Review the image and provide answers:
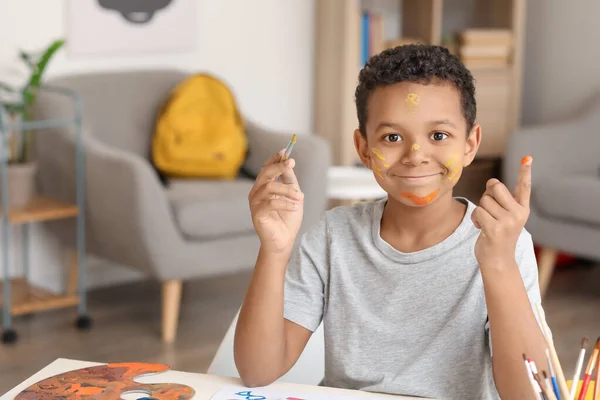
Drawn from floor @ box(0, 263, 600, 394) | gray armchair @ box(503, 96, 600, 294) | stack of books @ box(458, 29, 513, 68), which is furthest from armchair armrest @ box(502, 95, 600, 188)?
stack of books @ box(458, 29, 513, 68)

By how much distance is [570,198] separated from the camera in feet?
11.8

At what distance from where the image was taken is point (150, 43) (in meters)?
3.91

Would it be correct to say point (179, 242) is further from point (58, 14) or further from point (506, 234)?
point (506, 234)

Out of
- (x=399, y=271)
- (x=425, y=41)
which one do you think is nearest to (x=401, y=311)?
(x=399, y=271)

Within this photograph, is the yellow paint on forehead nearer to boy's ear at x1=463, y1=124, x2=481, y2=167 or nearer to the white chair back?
boy's ear at x1=463, y1=124, x2=481, y2=167

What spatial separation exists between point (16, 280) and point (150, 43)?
3.51ft

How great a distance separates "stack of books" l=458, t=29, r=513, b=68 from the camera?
15.3ft

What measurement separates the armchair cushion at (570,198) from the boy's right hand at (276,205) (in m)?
2.49

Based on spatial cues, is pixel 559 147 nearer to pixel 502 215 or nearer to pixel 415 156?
pixel 415 156

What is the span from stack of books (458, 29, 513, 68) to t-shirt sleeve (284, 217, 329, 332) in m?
3.39

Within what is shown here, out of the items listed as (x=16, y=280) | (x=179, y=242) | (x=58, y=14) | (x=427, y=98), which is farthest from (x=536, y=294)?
(x=58, y=14)

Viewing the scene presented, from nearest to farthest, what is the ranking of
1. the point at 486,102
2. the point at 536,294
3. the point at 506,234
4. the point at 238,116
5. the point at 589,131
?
the point at 506,234
the point at 536,294
the point at 238,116
the point at 589,131
the point at 486,102

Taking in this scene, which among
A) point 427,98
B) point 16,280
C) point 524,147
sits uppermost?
point 427,98

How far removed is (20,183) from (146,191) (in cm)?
45
